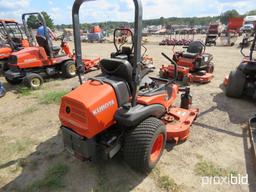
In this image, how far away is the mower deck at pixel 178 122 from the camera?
3.29m

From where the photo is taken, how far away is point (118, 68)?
9.02 ft

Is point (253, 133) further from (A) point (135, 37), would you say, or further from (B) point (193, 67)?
(B) point (193, 67)

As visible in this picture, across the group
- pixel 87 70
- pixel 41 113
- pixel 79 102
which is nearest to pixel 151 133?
pixel 79 102

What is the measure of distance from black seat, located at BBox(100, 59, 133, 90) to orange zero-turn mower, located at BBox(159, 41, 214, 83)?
3757mm

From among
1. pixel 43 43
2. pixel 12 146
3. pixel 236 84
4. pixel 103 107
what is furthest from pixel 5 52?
pixel 236 84

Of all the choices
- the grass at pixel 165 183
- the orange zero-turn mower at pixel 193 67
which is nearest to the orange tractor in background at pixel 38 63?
the orange zero-turn mower at pixel 193 67

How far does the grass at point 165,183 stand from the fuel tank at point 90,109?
0.92 metres

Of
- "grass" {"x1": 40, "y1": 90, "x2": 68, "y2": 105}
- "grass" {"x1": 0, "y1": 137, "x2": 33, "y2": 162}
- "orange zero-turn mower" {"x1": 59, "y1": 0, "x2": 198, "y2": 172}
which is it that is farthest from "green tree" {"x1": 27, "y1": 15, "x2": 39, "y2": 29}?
"orange zero-turn mower" {"x1": 59, "y1": 0, "x2": 198, "y2": 172}

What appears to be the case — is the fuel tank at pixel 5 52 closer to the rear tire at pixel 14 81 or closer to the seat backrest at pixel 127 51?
the rear tire at pixel 14 81

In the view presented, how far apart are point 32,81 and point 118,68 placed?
181 inches

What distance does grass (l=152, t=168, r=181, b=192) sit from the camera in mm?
2592

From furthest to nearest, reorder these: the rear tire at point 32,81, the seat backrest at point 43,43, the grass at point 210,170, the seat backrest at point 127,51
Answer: the seat backrest at point 43,43 → the rear tire at point 32,81 → the seat backrest at point 127,51 → the grass at point 210,170

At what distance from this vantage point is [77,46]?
2857 millimetres

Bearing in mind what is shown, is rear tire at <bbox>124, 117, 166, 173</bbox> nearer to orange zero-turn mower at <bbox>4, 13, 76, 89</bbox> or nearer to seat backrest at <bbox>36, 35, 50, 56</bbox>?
orange zero-turn mower at <bbox>4, 13, 76, 89</bbox>
